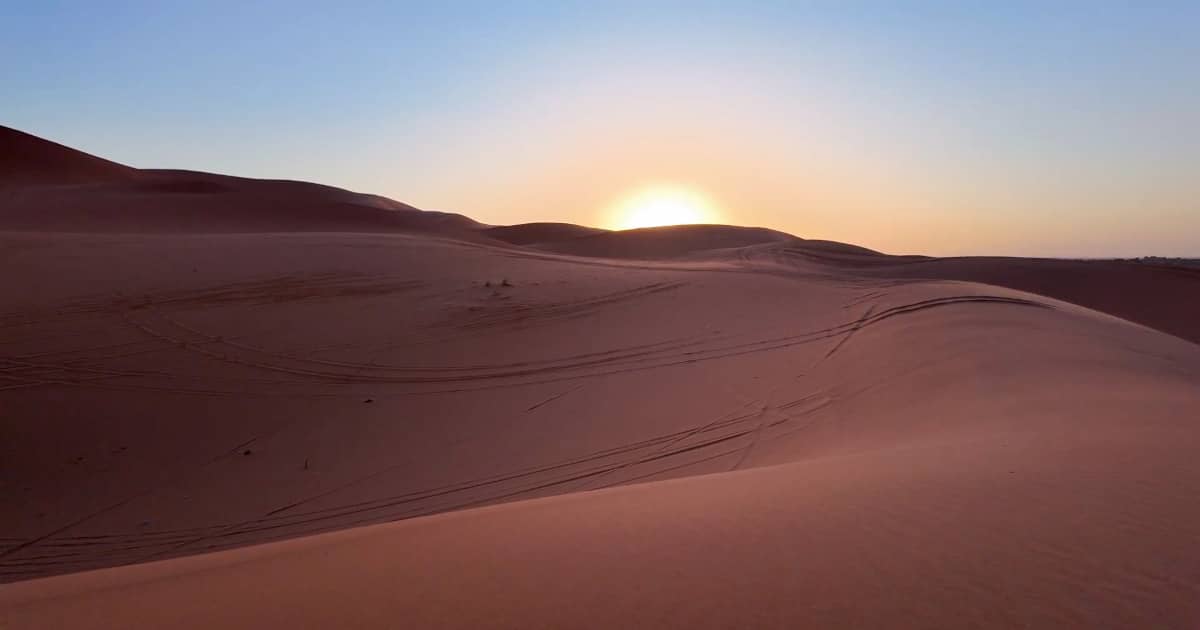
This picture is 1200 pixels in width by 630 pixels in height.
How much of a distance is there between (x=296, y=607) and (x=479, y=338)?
7.85 metres

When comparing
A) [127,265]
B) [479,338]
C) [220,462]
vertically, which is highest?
[127,265]

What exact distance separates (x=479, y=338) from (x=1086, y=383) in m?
7.08

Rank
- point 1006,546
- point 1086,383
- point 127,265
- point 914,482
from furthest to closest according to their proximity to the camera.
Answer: point 127,265, point 1086,383, point 914,482, point 1006,546

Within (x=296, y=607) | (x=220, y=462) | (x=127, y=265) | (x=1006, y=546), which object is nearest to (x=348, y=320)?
(x=220, y=462)

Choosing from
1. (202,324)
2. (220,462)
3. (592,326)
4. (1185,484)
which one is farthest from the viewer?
(592,326)

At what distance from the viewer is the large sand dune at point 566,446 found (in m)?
2.34

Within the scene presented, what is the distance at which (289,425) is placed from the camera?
732 cm

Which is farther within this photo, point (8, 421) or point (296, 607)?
point (8, 421)

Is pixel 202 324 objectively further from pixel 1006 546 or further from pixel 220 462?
pixel 1006 546

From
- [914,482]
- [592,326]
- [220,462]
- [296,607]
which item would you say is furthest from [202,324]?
[914,482]

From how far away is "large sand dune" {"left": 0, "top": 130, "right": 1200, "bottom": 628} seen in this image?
2.34 m

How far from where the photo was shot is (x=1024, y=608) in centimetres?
207

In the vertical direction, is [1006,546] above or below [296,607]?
above

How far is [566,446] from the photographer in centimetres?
658
